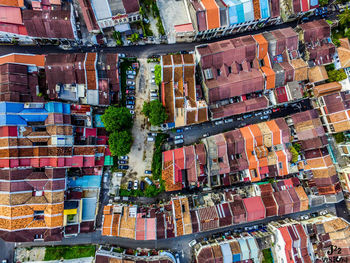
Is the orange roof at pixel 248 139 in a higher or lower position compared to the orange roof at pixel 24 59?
lower

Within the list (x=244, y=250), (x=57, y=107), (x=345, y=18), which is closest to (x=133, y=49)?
(x=57, y=107)

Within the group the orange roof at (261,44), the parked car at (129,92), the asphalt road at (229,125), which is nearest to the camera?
the orange roof at (261,44)

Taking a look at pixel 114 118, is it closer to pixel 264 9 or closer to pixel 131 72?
pixel 131 72

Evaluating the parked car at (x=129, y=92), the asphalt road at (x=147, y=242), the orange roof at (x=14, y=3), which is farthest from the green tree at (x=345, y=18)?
the orange roof at (x=14, y=3)

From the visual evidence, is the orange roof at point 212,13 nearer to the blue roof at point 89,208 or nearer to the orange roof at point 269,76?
the orange roof at point 269,76

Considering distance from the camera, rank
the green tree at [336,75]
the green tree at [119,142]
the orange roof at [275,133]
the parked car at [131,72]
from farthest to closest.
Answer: the green tree at [336,75], the parked car at [131,72], the orange roof at [275,133], the green tree at [119,142]

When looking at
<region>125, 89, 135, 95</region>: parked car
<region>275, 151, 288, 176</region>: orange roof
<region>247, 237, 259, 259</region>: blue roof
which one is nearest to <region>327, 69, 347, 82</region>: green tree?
<region>275, 151, 288, 176</region>: orange roof

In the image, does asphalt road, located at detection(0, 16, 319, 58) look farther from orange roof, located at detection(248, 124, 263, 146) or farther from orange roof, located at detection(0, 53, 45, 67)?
orange roof, located at detection(248, 124, 263, 146)
